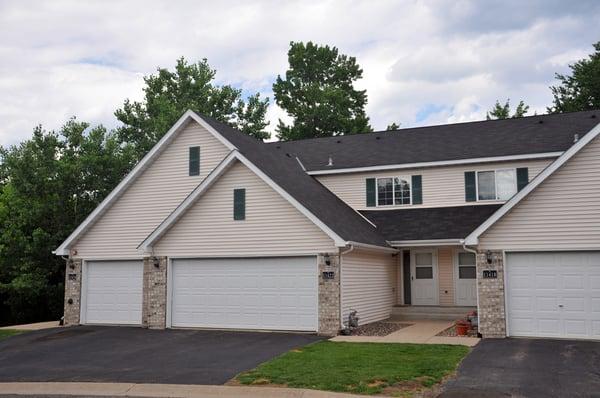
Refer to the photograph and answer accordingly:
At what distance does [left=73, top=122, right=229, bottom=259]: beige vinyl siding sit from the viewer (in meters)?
21.6

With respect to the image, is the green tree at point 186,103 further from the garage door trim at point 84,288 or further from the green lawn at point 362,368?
the green lawn at point 362,368

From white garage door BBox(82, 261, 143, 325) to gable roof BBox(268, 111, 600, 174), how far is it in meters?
8.65

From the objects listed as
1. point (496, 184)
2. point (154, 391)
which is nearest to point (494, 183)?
point (496, 184)

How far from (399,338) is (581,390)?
6407 millimetres

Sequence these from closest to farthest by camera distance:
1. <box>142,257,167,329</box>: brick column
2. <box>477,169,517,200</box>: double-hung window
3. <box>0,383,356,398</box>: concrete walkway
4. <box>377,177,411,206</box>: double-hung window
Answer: <box>0,383,356,398</box>: concrete walkway
<box>142,257,167,329</box>: brick column
<box>477,169,517,200</box>: double-hung window
<box>377,177,411,206</box>: double-hung window

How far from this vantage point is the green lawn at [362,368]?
10984 mm

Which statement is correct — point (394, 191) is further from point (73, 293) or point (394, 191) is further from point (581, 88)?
point (581, 88)

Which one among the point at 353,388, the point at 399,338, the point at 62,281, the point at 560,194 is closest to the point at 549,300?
the point at 560,194

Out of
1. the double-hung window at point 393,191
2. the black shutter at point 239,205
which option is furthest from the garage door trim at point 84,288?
the double-hung window at point 393,191

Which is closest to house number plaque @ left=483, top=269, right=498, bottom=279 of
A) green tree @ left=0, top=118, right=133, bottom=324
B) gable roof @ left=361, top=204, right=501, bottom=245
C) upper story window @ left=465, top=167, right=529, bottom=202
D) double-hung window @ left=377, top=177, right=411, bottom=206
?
gable roof @ left=361, top=204, right=501, bottom=245

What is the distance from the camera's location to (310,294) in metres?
18.3

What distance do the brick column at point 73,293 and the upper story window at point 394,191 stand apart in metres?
11.5

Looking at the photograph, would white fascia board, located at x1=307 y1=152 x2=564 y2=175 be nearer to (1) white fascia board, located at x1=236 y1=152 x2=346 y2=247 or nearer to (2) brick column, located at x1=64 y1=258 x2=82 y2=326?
(1) white fascia board, located at x1=236 y1=152 x2=346 y2=247

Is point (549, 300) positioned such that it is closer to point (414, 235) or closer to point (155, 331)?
point (414, 235)
